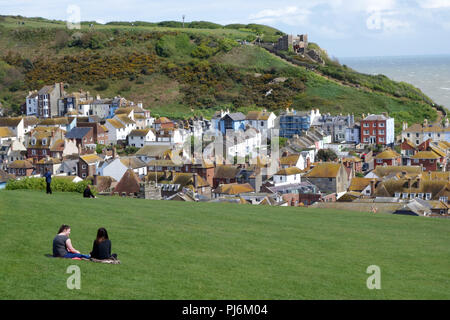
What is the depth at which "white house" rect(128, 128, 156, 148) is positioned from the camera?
8194 cm

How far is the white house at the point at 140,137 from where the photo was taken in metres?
81.9

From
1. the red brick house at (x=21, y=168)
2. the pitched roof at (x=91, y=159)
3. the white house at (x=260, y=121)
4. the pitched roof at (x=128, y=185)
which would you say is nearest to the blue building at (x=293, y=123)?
the white house at (x=260, y=121)

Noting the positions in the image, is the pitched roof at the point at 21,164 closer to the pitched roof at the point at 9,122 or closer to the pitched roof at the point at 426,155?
the pitched roof at the point at 9,122

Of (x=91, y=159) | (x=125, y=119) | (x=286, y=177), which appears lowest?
(x=286, y=177)

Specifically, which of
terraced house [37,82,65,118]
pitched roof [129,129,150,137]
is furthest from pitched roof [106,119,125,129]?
terraced house [37,82,65,118]

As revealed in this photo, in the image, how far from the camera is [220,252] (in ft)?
56.6

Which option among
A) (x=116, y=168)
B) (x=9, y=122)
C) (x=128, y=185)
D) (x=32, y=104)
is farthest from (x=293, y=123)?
(x=128, y=185)

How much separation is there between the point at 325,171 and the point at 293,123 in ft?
116

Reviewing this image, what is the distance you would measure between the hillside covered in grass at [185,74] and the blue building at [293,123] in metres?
14.9

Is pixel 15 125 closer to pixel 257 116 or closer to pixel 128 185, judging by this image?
pixel 257 116

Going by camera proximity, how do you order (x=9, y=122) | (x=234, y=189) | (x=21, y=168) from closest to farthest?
(x=234, y=189) → (x=21, y=168) → (x=9, y=122)

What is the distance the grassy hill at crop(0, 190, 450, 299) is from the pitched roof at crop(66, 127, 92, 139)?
5620 cm

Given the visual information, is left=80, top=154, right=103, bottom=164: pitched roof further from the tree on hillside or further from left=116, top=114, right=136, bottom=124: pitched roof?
the tree on hillside

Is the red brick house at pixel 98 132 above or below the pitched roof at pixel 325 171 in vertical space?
above
